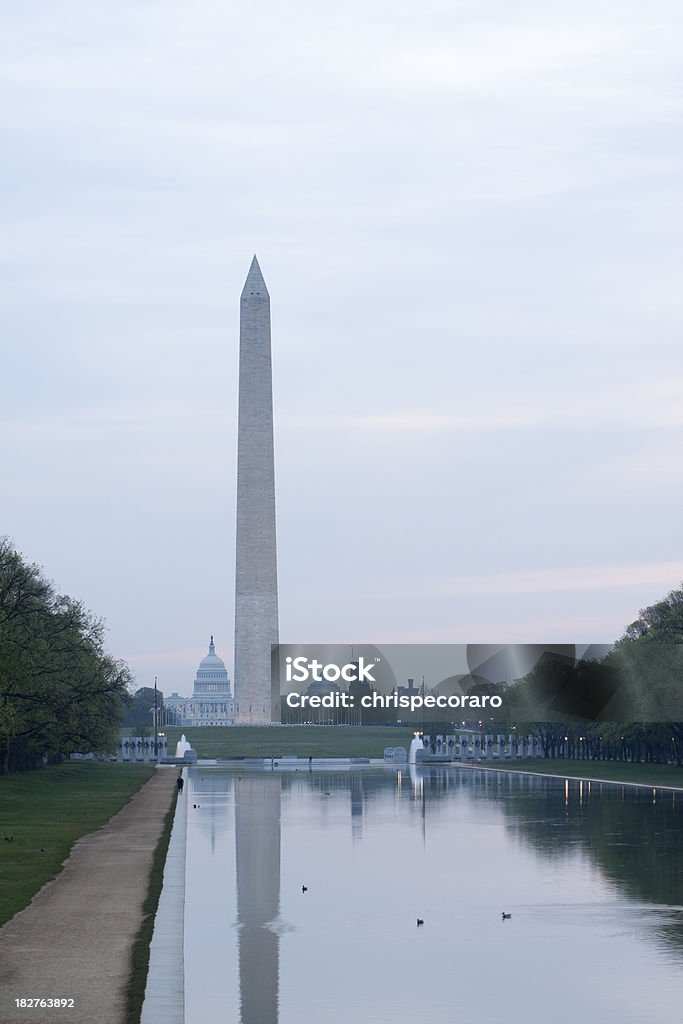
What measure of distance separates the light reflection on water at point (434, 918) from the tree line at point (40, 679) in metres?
16.6

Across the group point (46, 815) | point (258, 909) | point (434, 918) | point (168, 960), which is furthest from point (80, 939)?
point (46, 815)

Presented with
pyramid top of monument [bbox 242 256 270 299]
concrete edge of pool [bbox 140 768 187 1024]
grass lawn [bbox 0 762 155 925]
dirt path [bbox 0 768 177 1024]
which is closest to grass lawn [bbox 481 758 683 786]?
grass lawn [bbox 0 762 155 925]

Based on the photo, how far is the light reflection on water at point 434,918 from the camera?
16922mm

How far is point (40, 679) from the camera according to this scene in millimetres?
70562

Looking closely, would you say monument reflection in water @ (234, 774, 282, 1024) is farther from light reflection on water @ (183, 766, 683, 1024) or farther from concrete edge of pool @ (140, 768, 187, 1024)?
concrete edge of pool @ (140, 768, 187, 1024)

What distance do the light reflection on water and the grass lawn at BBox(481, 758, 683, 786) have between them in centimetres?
3303

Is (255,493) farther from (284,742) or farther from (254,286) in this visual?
(284,742)

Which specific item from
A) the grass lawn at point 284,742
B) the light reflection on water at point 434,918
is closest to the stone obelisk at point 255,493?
the grass lawn at point 284,742

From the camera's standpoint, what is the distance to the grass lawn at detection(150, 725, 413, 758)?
132 meters

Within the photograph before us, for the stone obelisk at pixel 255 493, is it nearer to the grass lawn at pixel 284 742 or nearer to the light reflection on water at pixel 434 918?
the grass lawn at pixel 284 742

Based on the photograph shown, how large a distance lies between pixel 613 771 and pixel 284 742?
48403mm

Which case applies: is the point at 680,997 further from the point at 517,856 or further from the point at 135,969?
the point at 517,856

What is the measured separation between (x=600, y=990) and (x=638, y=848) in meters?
18.3

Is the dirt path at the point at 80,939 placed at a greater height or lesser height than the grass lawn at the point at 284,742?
lesser
